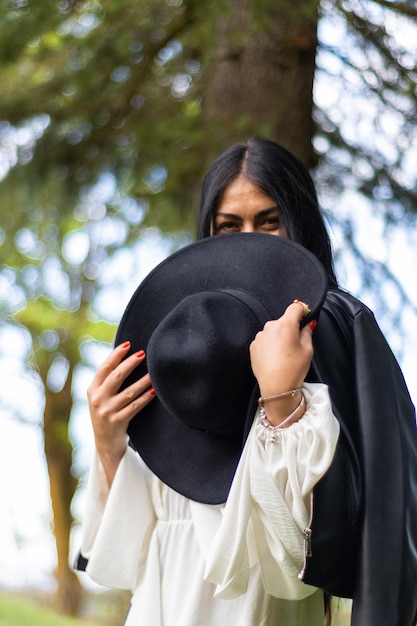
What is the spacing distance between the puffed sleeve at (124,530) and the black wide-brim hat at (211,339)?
0.16 metres

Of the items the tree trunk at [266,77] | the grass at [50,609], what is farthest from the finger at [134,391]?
the grass at [50,609]

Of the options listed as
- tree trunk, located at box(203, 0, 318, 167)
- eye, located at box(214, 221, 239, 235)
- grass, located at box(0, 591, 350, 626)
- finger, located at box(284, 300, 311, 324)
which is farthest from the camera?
grass, located at box(0, 591, 350, 626)

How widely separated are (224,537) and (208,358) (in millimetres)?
357

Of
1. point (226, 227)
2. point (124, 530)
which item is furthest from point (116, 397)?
point (226, 227)

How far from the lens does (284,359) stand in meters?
1.67

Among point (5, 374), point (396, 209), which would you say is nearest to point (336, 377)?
point (396, 209)

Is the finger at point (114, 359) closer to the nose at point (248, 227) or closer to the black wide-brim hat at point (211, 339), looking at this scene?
the black wide-brim hat at point (211, 339)

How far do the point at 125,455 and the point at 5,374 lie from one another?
10.2 m

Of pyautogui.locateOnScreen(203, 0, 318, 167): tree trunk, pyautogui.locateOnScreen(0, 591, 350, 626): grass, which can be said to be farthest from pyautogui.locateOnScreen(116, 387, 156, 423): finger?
pyautogui.locateOnScreen(203, 0, 318, 167): tree trunk

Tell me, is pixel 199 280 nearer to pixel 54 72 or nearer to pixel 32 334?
pixel 54 72

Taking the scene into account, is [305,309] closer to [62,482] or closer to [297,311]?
[297,311]

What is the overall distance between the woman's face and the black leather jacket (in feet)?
1.64

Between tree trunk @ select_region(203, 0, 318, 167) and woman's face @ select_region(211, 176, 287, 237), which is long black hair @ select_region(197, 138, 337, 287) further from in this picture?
tree trunk @ select_region(203, 0, 318, 167)

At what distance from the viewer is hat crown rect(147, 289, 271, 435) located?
1.79 metres
